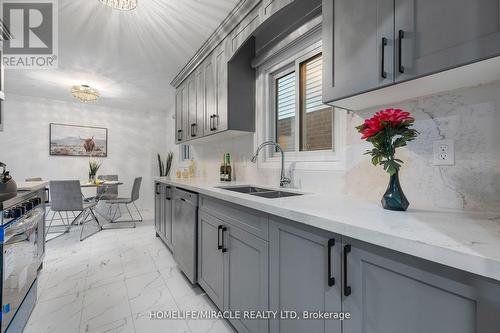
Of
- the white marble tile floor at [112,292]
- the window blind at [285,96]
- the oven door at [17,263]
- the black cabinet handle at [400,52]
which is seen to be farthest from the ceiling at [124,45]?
the white marble tile floor at [112,292]

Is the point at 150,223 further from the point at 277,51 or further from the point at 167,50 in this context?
the point at 277,51

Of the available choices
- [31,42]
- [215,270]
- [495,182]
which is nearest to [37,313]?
[215,270]

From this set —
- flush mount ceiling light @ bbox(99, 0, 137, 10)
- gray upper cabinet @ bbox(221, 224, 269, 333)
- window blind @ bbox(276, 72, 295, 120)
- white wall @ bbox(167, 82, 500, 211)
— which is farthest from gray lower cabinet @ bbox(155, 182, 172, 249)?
white wall @ bbox(167, 82, 500, 211)

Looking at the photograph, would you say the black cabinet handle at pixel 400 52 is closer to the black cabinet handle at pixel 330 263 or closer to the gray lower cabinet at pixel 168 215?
the black cabinet handle at pixel 330 263

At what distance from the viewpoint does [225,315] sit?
153 cm

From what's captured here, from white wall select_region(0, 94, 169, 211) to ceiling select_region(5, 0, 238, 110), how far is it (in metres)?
0.45

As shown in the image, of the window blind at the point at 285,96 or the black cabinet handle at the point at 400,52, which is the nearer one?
the black cabinet handle at the point at 400,52

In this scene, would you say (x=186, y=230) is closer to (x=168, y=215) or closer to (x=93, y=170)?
(x=168, y=215)

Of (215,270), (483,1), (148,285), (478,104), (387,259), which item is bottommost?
(148,285)

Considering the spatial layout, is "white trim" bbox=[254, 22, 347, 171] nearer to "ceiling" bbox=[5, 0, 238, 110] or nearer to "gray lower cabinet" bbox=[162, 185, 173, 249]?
"ceiling" bbox=[5, 0, 238, 110]

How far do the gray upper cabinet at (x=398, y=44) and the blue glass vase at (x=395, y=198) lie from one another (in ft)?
1.31

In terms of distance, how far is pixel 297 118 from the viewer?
1.94 metres

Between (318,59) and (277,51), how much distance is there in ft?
1.33

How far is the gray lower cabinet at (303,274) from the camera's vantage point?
0.83 m
